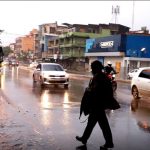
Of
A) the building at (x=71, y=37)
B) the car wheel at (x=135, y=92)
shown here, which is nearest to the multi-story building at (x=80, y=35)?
the building at (x=71, y=37)

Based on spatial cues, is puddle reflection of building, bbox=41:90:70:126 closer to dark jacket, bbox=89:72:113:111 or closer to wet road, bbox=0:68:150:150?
wet road, bbox=0:68:150:150

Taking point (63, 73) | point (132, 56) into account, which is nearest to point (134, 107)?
point (63, 73)

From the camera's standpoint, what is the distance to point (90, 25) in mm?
104500

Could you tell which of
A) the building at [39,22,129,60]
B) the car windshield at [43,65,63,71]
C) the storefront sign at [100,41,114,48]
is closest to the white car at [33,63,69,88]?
the car windshield at [43,65,63,71]

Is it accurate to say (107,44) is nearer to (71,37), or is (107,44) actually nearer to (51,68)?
(71,37)

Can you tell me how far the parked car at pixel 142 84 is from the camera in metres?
17.5

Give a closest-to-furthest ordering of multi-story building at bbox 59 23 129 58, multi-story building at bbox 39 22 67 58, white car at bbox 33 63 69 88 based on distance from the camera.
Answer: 1. white car at bbox 33 63 69 88
2. multi-story building at bbox 59 23 129 58
3. multi-story building at bbox 39 22 67 58

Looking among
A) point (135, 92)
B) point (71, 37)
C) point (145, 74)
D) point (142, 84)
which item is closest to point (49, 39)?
point (71, 37)

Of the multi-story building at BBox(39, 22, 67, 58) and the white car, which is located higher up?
the multi-story building at BBox(39, 22, 67, 58)

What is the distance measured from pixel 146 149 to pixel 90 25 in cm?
9771

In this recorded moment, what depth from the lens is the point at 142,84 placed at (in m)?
17.9

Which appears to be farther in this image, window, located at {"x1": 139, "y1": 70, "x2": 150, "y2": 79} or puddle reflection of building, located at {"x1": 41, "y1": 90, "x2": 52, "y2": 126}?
window, located at {"x1": 139, "y1": 70, "x2": 150, "y2": 79}

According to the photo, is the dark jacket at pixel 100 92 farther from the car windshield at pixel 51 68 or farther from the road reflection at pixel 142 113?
the car windshield at pixel 51 68

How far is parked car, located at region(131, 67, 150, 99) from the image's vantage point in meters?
17.5
